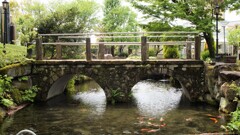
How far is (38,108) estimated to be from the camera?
14.4m

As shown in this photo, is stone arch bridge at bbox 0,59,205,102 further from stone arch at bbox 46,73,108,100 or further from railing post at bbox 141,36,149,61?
stone arch at bbox 46,73,108,100

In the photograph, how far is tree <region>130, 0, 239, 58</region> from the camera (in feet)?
59.1

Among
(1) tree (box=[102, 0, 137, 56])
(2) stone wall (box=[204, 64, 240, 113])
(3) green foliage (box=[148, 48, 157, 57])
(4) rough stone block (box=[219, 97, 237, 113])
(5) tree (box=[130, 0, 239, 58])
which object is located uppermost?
(1) tree (box=[102, 0, 137, 56])

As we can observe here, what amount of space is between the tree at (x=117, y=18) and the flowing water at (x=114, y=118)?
78.5 feet

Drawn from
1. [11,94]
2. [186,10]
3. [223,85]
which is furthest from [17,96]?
[186,10]

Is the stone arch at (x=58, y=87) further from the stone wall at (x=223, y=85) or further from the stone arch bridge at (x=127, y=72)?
the stone wall at (x=223, y=85)

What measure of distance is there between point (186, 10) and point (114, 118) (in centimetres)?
1009

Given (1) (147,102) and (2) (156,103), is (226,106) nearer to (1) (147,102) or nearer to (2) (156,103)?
(2) (156,103)

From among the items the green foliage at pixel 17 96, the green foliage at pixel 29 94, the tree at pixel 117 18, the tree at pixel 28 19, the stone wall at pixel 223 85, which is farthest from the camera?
the tree at pixel 117 18

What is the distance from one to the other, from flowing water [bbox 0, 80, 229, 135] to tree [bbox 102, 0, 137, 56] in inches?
943

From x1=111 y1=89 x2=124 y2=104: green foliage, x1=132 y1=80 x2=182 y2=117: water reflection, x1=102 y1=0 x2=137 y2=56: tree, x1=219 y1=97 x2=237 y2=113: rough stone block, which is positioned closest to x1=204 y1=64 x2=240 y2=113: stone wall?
x1=219 y1=97 x2=237 y2=113: rough stone block

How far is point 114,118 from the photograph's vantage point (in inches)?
482

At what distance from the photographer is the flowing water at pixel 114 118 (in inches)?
412

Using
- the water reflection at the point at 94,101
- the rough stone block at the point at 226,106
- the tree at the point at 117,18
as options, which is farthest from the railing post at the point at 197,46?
the tree at the point at 117,18
